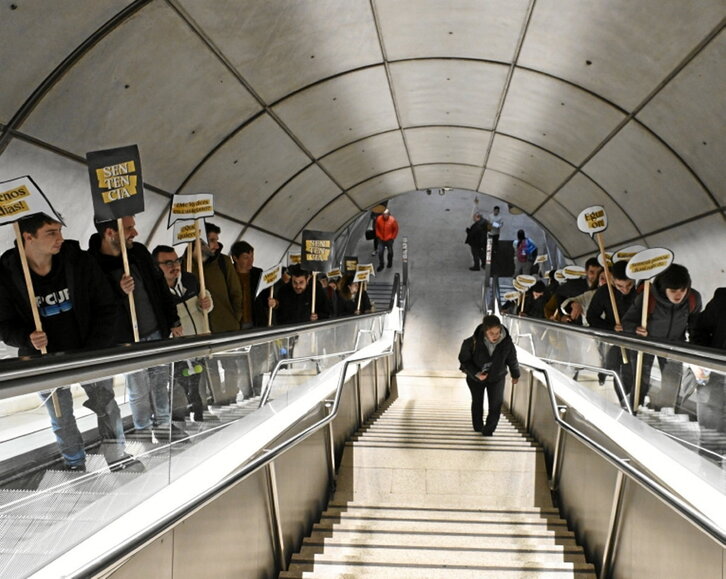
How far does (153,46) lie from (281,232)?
32.2 feet

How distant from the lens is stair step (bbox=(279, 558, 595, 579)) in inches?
196

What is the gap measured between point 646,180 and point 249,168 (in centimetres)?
618

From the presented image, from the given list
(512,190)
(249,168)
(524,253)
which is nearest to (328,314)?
(249,168)

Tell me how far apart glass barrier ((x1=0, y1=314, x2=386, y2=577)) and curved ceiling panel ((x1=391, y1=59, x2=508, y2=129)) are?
772 centimetres

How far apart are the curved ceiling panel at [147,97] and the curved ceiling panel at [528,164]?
20.8 ft

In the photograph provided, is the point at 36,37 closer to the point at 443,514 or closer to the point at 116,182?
the point at 116,182

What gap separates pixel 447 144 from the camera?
16.3m

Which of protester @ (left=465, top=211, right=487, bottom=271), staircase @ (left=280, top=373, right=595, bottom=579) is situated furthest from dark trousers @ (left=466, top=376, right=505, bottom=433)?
protester @ (left=465, top=211, right=487, bottom=271)

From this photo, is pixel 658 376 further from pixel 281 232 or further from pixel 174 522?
pixel 281 232

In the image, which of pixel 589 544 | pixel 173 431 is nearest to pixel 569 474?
pixel 589 544

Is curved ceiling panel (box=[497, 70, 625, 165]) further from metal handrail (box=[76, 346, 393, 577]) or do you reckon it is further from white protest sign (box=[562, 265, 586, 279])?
metal handrail (box=[76, 346, 393, 577])

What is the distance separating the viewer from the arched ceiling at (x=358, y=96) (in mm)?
7004

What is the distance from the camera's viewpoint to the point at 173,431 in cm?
331

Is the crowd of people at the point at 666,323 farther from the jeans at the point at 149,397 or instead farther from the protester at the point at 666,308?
the jeans at the point at 149,397
